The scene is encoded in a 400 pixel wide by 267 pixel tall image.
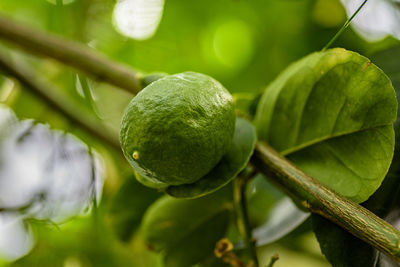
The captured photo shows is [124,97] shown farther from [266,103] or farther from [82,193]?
[266,103]

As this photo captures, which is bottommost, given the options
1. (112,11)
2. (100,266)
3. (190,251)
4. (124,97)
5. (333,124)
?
(100,266)

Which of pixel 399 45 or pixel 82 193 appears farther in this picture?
pixel 82 193

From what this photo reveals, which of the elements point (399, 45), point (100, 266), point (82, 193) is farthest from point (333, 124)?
point (100, 266)

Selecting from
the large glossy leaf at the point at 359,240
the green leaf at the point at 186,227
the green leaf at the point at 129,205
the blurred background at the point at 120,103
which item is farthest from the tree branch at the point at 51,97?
the large glossy leaf at the point at 359,240

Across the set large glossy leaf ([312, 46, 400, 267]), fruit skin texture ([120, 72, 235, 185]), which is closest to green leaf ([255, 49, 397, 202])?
large glossy leaf ([312, 46, 400, 267])

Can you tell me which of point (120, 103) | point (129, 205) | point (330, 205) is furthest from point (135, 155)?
point (120, 103)

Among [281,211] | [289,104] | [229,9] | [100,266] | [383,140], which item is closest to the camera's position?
[383,140]
